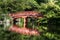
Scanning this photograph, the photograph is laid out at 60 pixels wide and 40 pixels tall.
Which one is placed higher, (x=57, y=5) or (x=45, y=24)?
(x=57, y=5)

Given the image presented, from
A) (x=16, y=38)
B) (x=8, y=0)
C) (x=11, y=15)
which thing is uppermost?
(x=8, y=0)

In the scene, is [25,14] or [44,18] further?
[25,14]

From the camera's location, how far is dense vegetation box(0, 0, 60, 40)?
508 inches

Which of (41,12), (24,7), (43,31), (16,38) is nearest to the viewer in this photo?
(16,38)

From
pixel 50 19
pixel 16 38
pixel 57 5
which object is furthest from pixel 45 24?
pixel 16 38

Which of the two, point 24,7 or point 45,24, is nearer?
point 45,24

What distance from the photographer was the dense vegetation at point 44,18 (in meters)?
12.9

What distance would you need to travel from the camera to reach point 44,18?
45.8 feet

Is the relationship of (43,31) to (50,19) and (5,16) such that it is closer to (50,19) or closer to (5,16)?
(50,19)

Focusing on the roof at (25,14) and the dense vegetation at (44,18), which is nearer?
the dense vegetation at (44,18)

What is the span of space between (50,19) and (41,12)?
0.88 meters

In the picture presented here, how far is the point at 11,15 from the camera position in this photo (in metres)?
15.5

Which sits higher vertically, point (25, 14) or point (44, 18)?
point (25, 14)

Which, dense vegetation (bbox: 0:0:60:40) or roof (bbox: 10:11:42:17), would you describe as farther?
roof (bbox: 10:11:42:17)
